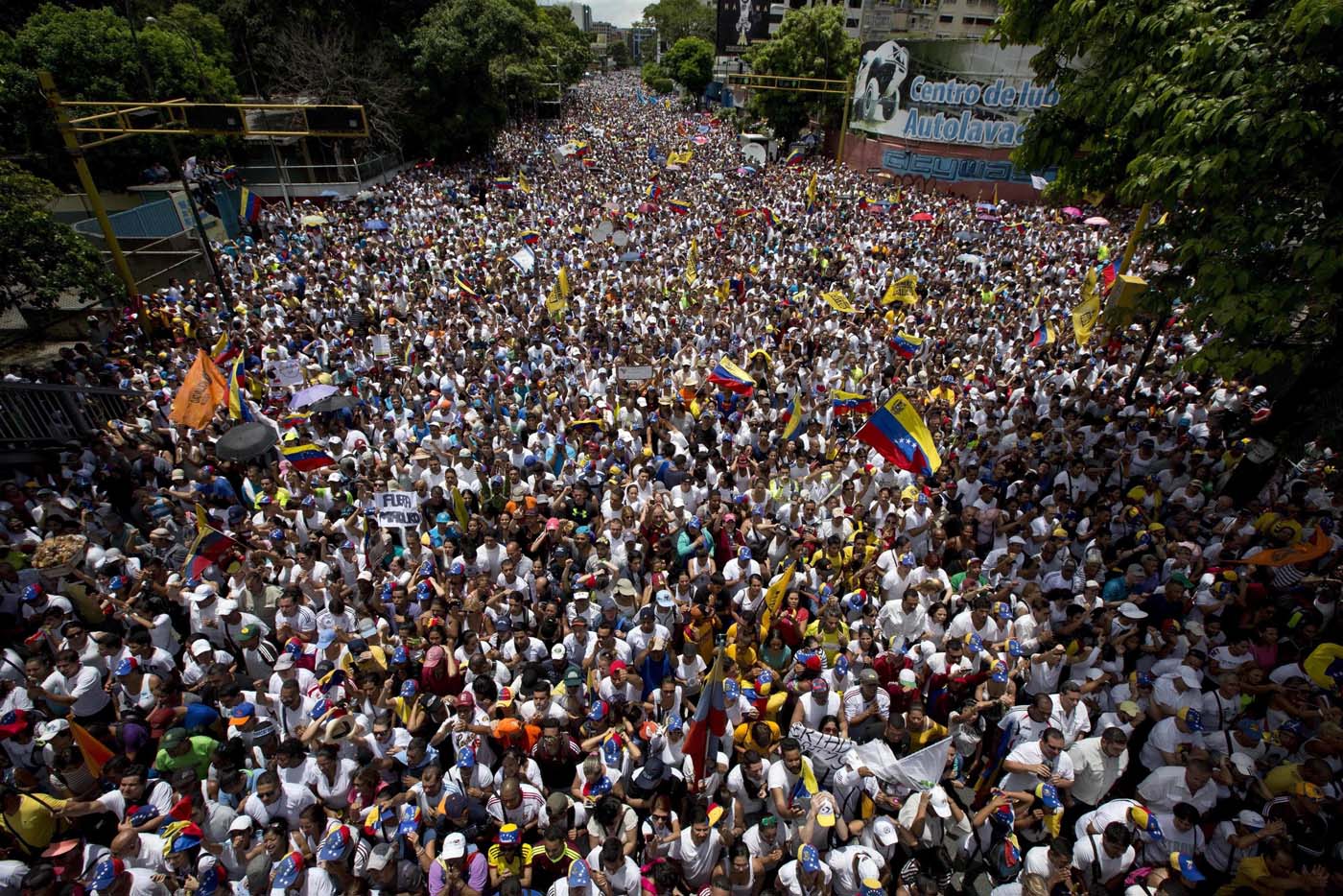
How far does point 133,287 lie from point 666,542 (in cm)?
1438

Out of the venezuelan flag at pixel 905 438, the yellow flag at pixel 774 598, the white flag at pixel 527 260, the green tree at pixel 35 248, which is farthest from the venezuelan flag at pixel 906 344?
the green tree at pixel 35 248

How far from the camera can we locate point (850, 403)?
32.8 feet

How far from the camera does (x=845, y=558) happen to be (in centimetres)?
685

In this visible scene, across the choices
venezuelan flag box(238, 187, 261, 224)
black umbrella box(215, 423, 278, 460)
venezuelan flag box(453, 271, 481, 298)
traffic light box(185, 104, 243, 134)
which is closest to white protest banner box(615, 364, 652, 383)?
black umbrella box(215, 423, 278, 460)

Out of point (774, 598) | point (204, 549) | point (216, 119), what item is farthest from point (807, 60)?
point (204, 549)

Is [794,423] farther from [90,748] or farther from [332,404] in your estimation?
[90,748]

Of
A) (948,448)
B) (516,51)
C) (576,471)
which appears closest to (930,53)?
(516,51)

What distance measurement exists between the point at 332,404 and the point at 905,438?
797cm

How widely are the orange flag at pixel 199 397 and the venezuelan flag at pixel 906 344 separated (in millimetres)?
11022

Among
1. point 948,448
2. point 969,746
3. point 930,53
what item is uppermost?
point 930,53

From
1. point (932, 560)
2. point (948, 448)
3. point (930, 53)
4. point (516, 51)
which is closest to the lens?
point (932, 560)

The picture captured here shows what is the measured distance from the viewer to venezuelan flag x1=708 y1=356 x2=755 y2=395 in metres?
10.3

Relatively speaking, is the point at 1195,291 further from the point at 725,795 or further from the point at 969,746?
the point at 725,795

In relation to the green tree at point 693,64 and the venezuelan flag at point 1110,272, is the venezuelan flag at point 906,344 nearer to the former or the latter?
the venezuelan flag at point 1110,272
